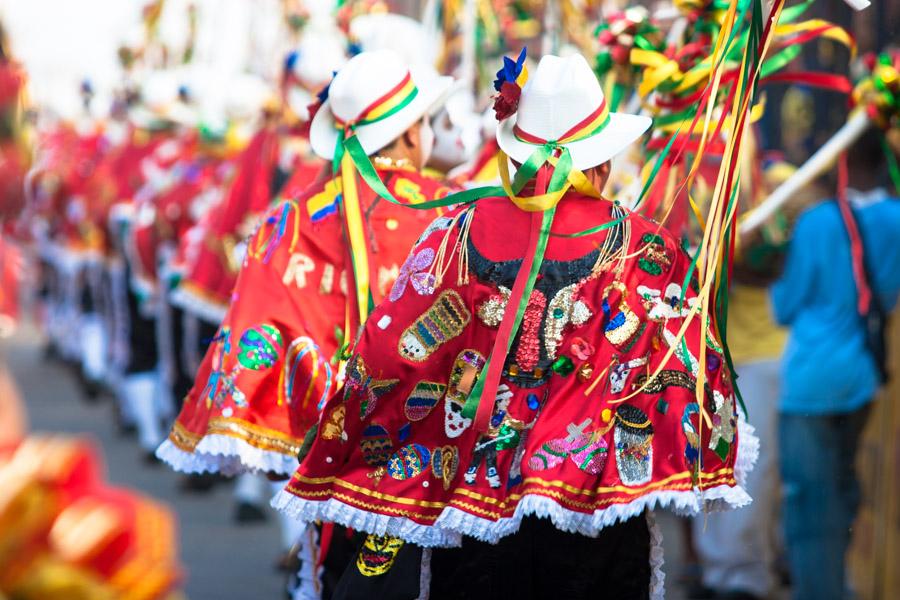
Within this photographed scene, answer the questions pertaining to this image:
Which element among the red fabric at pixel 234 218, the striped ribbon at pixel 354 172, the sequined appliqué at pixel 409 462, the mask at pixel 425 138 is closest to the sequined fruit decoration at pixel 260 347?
the striped ribbon at pixel 354 172

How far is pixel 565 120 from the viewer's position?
11.4 feet

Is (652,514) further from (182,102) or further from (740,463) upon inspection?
(182,102)

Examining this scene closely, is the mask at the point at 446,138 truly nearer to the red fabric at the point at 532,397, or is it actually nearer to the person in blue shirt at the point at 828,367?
the person in blue shirt at the point at 828,367

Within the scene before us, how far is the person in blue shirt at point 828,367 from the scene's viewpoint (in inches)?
201

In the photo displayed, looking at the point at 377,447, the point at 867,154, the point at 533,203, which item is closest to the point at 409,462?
the point at 377,447

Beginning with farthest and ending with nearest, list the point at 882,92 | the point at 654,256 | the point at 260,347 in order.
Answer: the point at 882,92 < the point at 260,347 < the point at 654,256

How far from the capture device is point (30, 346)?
16.8 m

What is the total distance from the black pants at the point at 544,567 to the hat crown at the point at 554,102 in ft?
2.90

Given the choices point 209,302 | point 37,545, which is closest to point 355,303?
point 37,545

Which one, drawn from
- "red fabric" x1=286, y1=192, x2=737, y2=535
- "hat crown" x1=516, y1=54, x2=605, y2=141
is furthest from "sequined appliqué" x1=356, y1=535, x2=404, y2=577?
"hat crown" x1=516, y1=54, x2=605, y2=141

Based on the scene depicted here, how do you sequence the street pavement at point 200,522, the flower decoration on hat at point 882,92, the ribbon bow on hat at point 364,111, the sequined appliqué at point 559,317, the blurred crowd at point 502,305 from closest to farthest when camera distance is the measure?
1. the blurred crowd at point 502,305
2. the sequined appliqué at point 559,317
3. the ribbon bow on hat at point 364,111
4. the flower decoration on hat at point 882,92
5. the street pavement at point 200,522

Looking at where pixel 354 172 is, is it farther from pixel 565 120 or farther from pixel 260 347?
pixel 565 120

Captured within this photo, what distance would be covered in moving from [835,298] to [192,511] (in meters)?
3.99

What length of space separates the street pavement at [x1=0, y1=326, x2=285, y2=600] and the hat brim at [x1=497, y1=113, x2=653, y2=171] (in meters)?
1.50
